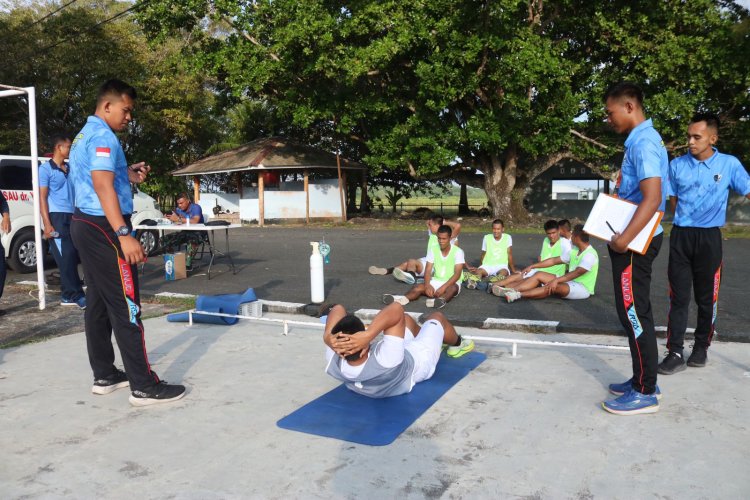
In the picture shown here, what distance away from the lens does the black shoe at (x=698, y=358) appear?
4719 millimetres

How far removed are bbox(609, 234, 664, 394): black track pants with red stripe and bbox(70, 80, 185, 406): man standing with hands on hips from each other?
9.89 ft

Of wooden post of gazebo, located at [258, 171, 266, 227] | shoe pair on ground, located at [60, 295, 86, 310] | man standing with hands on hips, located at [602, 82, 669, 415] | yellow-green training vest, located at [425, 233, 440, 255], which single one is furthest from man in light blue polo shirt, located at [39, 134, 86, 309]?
wooden post of gazebo, located at [258, 171, 266, 227]

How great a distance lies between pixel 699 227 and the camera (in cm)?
464

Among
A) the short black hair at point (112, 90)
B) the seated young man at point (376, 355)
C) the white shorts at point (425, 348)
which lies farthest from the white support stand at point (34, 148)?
the white shorts at point (425, 348)

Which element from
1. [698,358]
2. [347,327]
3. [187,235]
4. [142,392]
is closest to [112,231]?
[142,392]

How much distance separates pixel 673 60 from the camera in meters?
19.5

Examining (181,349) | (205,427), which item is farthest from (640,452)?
(181,349)

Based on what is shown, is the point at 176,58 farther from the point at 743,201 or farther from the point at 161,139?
the point at 743,201

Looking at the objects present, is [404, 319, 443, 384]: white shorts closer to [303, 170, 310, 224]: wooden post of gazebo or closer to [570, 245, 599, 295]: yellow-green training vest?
[570, 245, 599, 295]: yellow-green training vest

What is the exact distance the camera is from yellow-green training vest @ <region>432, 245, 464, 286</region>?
310 inches

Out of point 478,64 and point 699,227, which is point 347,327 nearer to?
point 699,227

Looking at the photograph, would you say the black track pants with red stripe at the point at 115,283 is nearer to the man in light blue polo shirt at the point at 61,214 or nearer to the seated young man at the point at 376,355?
the seated young man at the point at 376,355

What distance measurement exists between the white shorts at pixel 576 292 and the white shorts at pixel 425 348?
3.64 m

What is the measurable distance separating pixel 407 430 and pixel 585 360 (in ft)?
6.88
